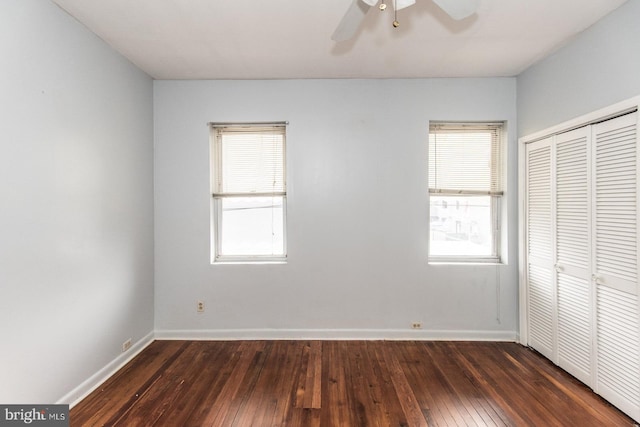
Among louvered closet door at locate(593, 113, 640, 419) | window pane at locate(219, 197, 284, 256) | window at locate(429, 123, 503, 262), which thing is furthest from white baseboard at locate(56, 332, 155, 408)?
louvered closet door at locate(593, 113, 640, 419)

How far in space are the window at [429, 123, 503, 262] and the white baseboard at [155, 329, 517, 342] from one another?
0.79 meters

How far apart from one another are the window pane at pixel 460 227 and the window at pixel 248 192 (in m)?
1.69

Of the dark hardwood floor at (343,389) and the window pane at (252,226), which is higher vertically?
the window pane at (252,226)

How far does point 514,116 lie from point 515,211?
1008 millimetres

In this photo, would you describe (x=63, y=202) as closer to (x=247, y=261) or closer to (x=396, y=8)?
(x=247, y=261)

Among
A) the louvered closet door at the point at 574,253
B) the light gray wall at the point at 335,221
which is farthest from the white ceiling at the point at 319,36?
the louvered closet door at the point at 574,253

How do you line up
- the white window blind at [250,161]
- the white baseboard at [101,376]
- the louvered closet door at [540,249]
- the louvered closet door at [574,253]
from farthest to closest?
the white window blind at [250,161] → the louvered closet door at [540,249] → the louvered closet door at [574,253] → the white baseboard at [101,376]

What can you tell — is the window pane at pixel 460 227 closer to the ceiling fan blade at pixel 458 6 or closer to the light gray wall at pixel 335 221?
the light gray wall at pixel 335 221

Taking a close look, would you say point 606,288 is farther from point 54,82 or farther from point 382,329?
point 54,82

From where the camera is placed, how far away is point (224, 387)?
93.4 inches

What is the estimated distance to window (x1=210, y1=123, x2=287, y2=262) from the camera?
3.31 metres

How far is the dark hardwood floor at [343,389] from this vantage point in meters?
2.02

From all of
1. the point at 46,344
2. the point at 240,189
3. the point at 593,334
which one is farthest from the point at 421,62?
the point at 46,344

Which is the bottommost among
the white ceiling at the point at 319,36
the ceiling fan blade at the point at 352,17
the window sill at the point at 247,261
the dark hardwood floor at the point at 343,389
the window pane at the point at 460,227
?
the dark hardwood floor at the point at 343,389
